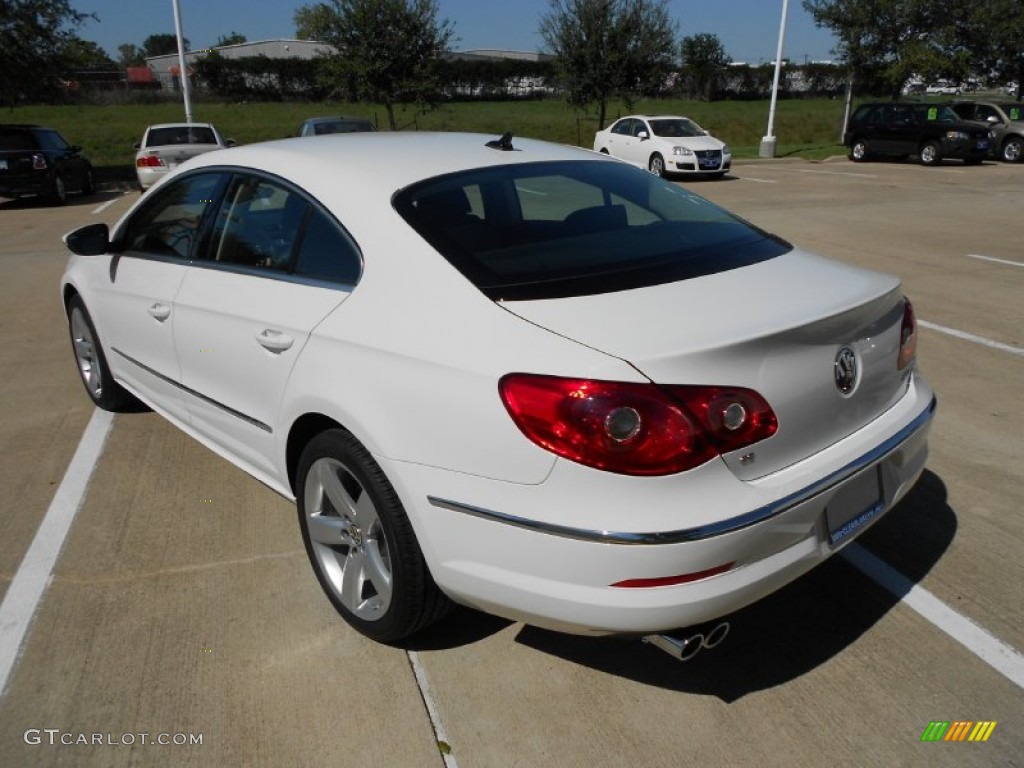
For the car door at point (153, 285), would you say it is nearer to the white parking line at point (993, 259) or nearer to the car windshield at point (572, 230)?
the car windshield at point (572, 230)

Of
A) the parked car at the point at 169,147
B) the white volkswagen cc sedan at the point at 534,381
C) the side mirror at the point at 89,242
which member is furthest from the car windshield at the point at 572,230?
the parked car at the point at 169,147

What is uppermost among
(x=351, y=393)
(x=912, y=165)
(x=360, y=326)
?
(x=360, y=326)

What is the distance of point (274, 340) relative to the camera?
2.77 m

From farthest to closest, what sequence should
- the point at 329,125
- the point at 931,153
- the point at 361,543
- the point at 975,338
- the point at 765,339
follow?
the point at 931,153 → the point at 329,125 → the point at 975,338 → the point at 361,543 → the point at 765,339

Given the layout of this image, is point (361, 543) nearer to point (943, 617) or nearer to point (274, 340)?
point (274, 340)

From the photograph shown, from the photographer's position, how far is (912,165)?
22.8m

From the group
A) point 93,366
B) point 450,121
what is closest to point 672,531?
point 93,366

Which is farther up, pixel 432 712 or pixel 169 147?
pixel 169 147

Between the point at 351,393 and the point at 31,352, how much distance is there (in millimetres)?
4777

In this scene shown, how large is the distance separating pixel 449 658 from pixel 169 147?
15.5 m

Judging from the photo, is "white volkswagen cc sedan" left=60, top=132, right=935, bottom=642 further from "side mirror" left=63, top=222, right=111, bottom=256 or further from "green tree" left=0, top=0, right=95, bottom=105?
"green tree" left=0, top=0, right=95, bottom=105

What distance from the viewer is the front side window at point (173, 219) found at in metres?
3.50

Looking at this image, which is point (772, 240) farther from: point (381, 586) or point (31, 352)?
point (31, 352)

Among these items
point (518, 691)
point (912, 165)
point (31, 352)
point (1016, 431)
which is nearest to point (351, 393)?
point (518, 691)
